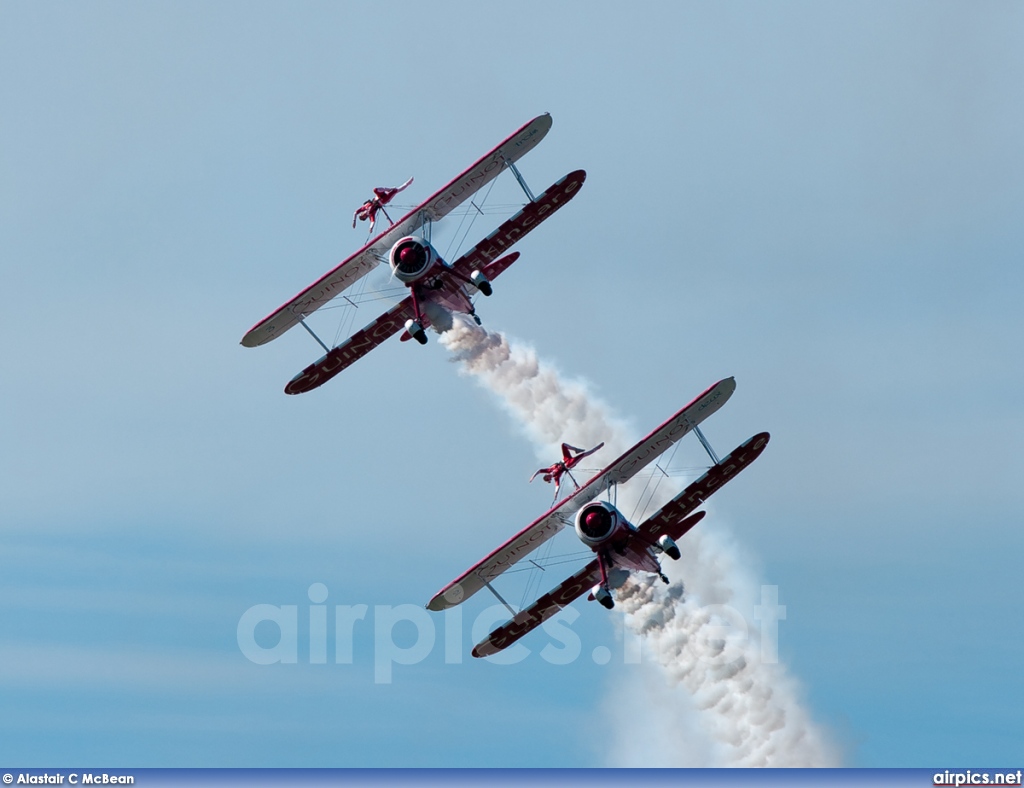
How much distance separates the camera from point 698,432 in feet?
186

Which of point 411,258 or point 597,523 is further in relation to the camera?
point 411,258

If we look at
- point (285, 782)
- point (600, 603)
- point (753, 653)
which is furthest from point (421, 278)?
point (285, 782)

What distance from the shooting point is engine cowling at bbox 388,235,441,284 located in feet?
194

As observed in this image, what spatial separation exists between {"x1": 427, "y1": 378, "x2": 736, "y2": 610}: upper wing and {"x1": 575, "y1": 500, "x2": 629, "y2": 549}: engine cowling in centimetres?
243

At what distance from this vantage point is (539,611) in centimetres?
5875

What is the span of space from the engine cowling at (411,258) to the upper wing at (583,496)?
10625 mm

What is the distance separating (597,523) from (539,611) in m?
6.57

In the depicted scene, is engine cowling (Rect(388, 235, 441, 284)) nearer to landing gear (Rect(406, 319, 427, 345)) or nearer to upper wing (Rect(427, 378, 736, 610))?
landing gear (Rect(406, 319, 427, 345))

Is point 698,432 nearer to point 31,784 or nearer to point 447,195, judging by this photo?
point 447,195

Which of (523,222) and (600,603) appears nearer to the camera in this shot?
(600,603)

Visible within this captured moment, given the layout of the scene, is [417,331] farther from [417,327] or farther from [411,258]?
[411,258]

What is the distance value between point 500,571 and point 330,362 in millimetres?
11993

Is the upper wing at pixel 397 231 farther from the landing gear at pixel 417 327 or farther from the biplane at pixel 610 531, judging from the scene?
the biplane at pixel 610 531

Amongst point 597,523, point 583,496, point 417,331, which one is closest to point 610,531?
point 597,523
